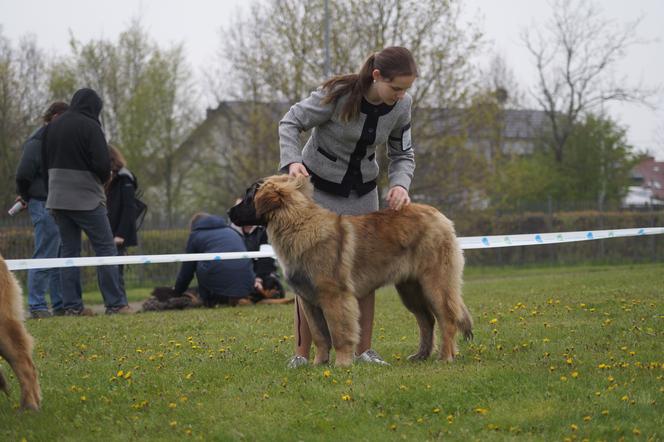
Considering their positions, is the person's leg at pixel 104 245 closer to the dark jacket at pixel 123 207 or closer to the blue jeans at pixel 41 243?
the blue jeans at pixel 41 243

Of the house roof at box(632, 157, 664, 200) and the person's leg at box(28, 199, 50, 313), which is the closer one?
the person's leg at box(28, 199, 50, 313)

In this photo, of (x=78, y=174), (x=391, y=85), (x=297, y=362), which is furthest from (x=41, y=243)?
(x=391, y=85)

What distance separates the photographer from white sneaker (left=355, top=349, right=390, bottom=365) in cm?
613

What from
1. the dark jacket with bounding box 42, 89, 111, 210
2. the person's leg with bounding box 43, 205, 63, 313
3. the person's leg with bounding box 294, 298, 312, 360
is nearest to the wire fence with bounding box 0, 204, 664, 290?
the person's leg with bounding box 43, 205, 63, 313

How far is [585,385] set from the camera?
4.97 metres

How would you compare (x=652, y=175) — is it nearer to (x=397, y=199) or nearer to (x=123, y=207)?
(x=123, y=207)

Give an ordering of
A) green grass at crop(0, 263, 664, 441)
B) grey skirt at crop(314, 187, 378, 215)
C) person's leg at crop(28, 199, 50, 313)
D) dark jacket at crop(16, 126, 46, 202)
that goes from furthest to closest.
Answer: person's leg at crop(28, 199, 50, 313)
dark jacket at crop(16, 126, 46, 202)
grey skirt at crop(314, 187, 378, 215)
green grass at crop(0, 263, 664, 441)

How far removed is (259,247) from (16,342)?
29.1 feet

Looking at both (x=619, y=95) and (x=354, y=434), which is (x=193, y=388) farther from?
(x=619, y=95)

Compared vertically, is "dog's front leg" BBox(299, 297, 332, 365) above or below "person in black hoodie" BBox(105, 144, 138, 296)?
below

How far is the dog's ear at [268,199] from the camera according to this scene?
5.96 meters

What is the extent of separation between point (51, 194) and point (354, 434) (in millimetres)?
7152

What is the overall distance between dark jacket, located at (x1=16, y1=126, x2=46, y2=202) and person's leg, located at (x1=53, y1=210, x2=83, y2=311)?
0.88 m

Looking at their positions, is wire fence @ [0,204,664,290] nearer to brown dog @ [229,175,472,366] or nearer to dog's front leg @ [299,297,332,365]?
brown dog @ [229,175,472,366]
